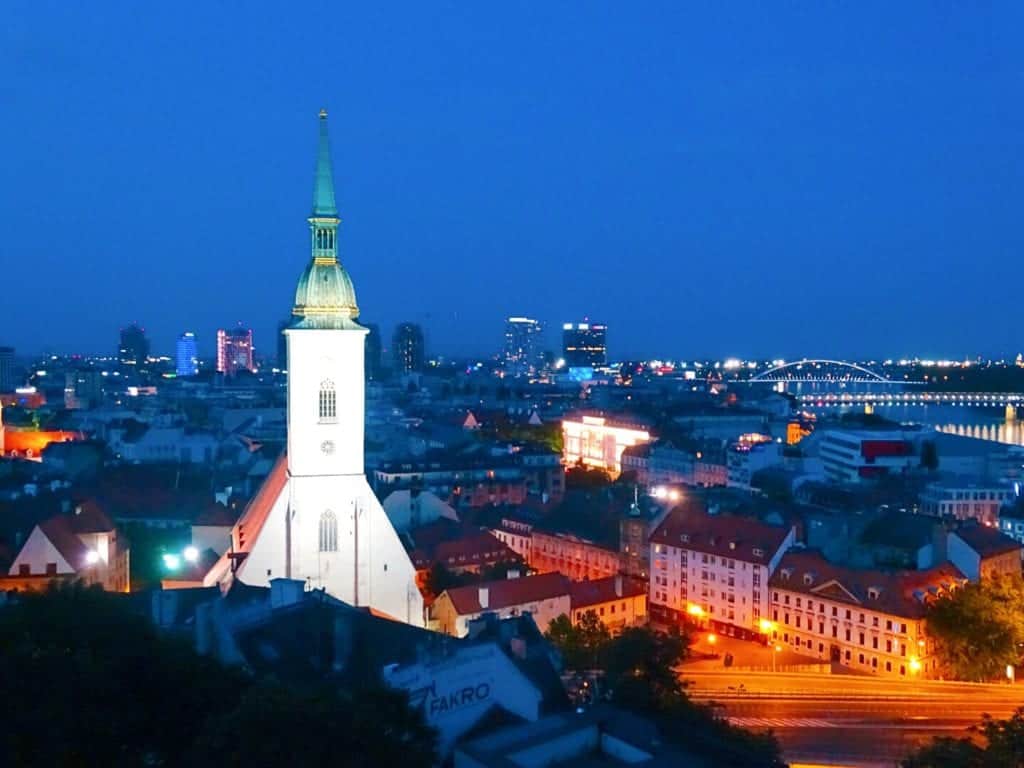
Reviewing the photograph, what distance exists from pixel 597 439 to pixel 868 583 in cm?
6395

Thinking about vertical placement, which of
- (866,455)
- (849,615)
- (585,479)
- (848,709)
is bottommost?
(585,479)

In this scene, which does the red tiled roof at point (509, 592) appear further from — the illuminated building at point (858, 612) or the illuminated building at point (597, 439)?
the illuminated building at point (597, 439)

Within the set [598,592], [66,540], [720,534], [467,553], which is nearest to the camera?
[66,540]

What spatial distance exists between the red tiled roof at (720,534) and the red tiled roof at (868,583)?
3.13 feet

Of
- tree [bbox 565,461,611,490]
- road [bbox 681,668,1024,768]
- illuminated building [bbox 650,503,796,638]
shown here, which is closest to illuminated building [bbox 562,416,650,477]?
tree [bbox 565,461,611,490]

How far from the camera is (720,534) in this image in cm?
4012

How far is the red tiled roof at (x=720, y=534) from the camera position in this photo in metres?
38.5

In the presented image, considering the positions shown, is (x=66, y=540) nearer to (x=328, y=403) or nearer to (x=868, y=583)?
(x=328, y=403)

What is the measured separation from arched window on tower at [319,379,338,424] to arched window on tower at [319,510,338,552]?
221 cm

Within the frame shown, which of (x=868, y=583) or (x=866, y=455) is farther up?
(x=868, y=583)

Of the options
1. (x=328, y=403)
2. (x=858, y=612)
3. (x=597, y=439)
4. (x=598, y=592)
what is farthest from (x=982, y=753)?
(x=597, y=439)

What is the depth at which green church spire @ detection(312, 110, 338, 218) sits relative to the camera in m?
27.5

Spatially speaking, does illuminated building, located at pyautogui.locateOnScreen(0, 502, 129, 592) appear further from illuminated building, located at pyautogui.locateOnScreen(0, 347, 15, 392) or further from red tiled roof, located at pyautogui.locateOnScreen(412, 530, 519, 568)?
illuminated building, located at pyautogui.locateOnScreen(0, 347, 15, 392)

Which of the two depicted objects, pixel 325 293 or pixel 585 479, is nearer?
pixel 325 293
